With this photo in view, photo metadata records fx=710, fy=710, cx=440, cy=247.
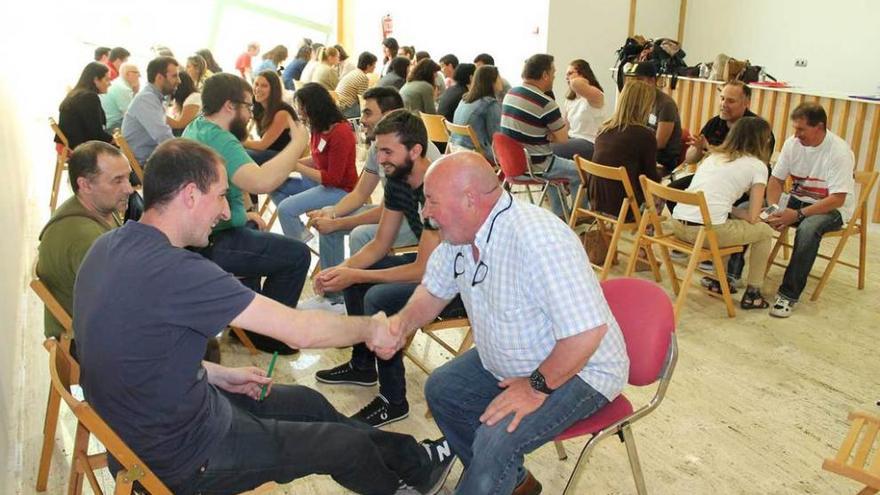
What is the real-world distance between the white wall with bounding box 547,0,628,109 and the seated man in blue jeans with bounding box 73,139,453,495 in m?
6.95

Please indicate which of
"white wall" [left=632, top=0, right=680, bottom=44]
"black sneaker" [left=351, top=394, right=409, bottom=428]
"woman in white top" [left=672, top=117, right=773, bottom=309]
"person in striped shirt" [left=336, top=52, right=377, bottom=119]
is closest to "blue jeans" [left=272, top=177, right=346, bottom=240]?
"black sneaker" [left=351, top=394, right=409, bottom=428]

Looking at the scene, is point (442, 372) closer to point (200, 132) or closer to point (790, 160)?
point (200, 132)

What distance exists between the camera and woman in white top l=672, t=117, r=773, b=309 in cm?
372

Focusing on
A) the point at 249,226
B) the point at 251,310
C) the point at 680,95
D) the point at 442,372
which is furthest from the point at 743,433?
the point at 680,95

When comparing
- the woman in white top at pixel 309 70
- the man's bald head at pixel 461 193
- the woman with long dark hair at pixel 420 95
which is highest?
the woman in white top at pixel 309 70

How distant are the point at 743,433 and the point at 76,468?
7.66 ft

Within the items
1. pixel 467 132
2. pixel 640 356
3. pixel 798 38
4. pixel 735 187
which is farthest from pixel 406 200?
pixel 798 38

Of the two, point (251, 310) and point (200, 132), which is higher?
point (200, 132)

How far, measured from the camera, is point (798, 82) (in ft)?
25.8

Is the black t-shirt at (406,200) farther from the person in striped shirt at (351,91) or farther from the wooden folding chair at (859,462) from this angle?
the person in striped shirt at (351,91)

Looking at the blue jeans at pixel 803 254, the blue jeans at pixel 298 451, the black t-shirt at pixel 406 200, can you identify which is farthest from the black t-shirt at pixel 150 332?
the blue jeans at pixel 803 254

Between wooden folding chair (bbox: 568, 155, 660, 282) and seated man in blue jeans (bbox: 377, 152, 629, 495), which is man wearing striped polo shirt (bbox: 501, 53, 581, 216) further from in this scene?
seated man in blue jeans (bbox: 377, 152, 629, 495)

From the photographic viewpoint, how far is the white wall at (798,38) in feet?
23.3

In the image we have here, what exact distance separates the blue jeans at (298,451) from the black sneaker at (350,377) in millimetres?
960
